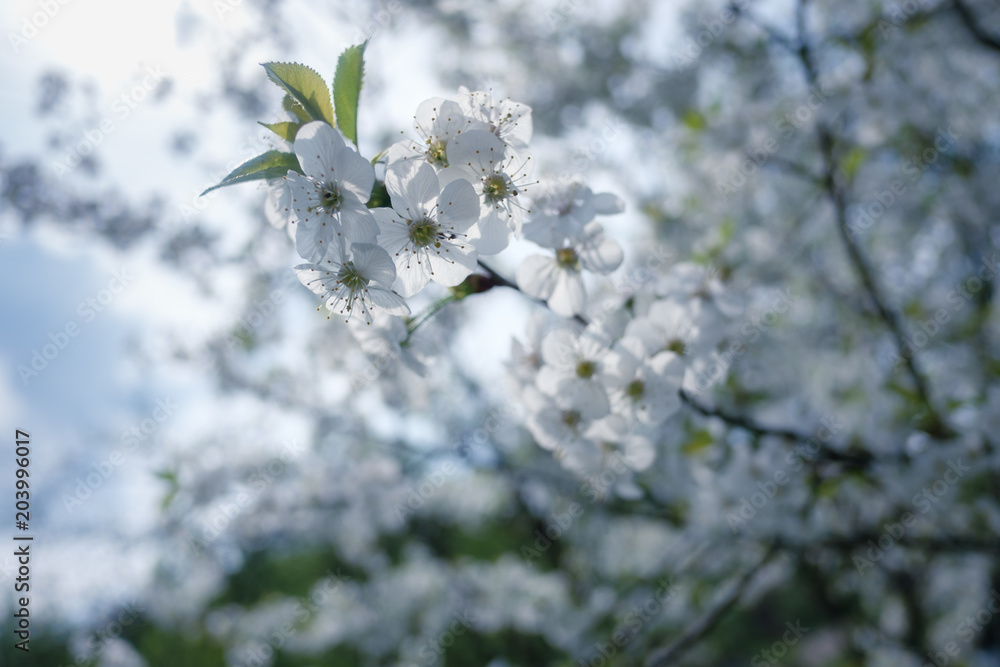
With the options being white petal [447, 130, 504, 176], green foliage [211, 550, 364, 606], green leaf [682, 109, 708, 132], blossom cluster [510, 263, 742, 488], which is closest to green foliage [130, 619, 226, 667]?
green foliage [211, 550, 364, 606]

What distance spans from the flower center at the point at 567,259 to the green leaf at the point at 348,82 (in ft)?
1.63

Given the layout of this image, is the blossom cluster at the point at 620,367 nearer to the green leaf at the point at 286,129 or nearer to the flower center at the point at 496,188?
the flower center at the point at 496,188

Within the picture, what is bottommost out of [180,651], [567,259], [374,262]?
[374,262]

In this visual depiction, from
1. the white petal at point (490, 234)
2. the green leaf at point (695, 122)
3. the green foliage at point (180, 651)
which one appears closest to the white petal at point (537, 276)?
the white petal at point (490, 234)

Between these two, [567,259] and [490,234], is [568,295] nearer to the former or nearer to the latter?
[567,259]

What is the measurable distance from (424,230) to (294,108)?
1.00 ft

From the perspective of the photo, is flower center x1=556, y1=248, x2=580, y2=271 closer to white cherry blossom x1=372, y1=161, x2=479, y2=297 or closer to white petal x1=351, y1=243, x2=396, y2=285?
white cherry blossom x1=372, y1=161, x2=479, y2=297

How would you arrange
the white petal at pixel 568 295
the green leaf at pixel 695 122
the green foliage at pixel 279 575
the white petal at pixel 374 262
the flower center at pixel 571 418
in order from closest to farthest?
the white petal at pixel 374 262 → the white petal at pixel 568 295 → the flower center at pixel 571 418 → the green leaf at pixel 695 122 → the green foliage at pixel 279 575

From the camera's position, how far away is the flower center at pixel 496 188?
969 mm

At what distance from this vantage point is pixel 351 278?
981 mm

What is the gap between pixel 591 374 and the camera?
1224mm

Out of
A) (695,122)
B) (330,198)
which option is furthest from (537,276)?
(695,122)

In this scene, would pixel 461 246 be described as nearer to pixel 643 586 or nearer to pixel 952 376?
pixel 643 586

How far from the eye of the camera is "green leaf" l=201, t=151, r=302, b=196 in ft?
2.93
